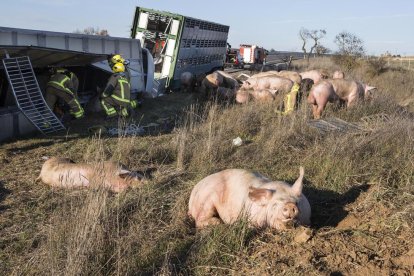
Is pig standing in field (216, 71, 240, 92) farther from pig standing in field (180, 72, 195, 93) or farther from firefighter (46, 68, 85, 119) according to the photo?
firefighter (46, 68, 85, 119)

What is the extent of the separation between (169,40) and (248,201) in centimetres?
1382

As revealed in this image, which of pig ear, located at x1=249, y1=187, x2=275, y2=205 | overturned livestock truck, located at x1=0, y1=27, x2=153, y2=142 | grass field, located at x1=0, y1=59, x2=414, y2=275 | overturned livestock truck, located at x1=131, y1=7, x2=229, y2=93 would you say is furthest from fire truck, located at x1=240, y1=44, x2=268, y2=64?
pig ear, located at x1=249, y1=187, x2=275, y2=205

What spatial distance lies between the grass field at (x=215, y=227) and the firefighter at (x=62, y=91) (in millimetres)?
1341

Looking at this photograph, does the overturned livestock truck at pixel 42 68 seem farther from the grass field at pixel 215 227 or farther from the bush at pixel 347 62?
the bush at pixel 347 62

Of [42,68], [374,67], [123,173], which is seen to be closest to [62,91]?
[42,68]

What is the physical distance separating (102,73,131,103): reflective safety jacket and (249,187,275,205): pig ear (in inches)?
320

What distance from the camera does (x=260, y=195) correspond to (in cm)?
471

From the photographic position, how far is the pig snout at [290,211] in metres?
4.48

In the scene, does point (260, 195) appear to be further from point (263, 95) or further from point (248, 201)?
point (263, 95)

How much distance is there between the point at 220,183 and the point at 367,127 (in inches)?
207

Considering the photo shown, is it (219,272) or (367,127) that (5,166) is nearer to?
(219,272)

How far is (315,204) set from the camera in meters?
5.84

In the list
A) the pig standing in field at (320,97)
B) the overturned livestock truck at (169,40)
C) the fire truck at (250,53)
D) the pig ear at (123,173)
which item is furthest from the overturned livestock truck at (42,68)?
the fire truck at (250,53)

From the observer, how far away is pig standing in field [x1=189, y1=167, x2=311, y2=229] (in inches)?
181
